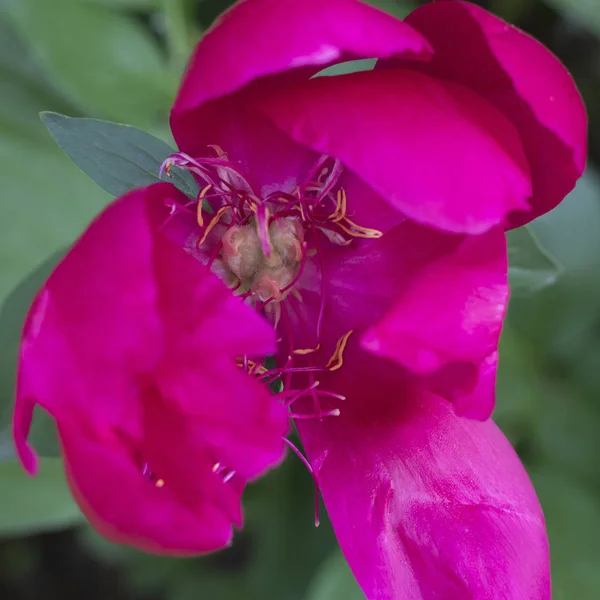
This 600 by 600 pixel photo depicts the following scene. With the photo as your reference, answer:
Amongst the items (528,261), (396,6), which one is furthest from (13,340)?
(396,6)

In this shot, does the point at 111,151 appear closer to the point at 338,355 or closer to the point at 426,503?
the point at 338,355

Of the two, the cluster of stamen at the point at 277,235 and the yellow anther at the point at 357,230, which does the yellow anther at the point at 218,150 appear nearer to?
the cluster of stamen at the point at 277,235

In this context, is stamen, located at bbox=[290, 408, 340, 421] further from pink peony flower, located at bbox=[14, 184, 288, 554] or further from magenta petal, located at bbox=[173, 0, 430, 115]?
magenta petal, located at bbox=[173, 0, 430, 115]

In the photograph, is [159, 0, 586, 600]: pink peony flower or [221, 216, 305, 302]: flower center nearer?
[159, 0, 586, 600]: pink peony flower

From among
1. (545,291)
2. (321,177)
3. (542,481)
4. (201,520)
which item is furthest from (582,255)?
(201,520)

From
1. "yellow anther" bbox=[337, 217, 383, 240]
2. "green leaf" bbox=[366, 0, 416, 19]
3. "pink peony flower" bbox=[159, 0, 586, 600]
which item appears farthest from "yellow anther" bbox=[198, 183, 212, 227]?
"green leaf" bbox=[366, 0, 416, 19]

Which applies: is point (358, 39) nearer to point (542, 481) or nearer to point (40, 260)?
point (40, 260)

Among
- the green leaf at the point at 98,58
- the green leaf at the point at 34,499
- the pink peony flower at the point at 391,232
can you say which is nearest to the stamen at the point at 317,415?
the pink peony flower at the point at 391,232

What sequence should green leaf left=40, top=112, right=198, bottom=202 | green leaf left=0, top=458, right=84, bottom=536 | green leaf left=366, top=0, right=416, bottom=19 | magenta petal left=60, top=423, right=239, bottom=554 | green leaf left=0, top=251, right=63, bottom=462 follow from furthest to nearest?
green leaf left=366, top=0, right=416, bottom=19 → green leaf left=0, top=458, right=84, bottom=536 → green leaf left=0, top=251, right=63, bottom=462 → green leaf left=40, top=112, right=198, bottom=202 → magenta petal left=60, top=423, right=239, bottom=554
